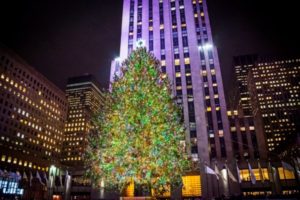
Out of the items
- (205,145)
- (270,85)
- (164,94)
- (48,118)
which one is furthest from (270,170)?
(270,85)

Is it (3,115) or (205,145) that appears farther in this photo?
(3,115)

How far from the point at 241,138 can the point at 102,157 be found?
77602mm

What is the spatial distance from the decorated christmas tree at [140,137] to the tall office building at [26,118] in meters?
73.2

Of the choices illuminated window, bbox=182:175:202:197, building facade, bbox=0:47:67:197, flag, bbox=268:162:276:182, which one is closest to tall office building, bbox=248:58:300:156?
flag, bbox=268:162:276:182

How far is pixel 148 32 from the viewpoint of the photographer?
56875mm

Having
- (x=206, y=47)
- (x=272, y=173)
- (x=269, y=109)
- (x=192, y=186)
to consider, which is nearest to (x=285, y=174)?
(x=272, y=173)

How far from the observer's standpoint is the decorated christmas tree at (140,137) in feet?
59.9

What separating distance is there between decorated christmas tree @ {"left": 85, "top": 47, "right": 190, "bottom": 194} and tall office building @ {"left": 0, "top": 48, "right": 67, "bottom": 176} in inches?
2884

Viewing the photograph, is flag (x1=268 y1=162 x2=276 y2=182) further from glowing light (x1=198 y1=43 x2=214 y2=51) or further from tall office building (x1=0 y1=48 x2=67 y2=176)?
tall office building (x1=0 y1=48 x2=67 y2=176)

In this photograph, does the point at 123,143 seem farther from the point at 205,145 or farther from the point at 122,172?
the point at 205,145

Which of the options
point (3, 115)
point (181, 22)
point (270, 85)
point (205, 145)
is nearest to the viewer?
point (205, 145)

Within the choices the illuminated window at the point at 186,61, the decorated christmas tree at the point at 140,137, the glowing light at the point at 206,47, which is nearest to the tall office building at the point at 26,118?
the illuminated window at the point at 186,61

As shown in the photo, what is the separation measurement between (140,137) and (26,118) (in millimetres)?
92808

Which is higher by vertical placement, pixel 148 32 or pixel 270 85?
pixel 270 85
